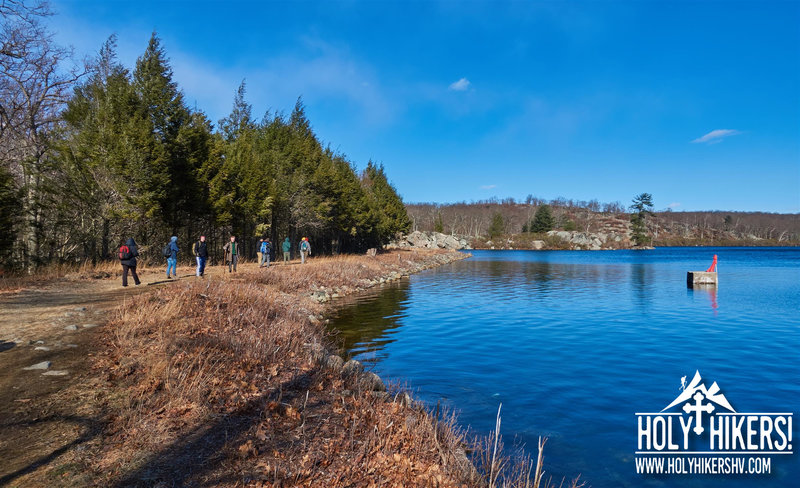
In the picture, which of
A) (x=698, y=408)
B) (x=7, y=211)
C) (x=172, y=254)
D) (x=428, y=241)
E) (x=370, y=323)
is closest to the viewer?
(x=698, y=408)

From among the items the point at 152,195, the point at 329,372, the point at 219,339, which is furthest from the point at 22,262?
the point at 329,372

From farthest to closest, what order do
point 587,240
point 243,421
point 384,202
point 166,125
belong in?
point 587,240 → point 384,202 → point 166,125 → point 243,421

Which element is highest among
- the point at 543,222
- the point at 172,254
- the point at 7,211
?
the point at 543,222

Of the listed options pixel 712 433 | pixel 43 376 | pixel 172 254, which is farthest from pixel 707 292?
pixel 43 376

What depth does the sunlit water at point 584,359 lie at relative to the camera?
25.3 ft

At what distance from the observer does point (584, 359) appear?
12781mm

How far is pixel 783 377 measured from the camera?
35.9 feet

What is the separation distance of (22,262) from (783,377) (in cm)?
3247

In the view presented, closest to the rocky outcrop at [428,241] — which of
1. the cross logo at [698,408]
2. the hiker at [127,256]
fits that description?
the hiker at [127,256]

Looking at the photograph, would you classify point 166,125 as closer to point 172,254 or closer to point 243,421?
point 172,254

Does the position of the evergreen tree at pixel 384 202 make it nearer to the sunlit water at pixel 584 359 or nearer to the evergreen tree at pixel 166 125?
the evergreen tree at pixel 166 125

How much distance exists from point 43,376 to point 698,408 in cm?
1311

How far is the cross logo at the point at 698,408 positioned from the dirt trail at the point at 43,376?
1068cm

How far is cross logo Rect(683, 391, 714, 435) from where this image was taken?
832 cm
